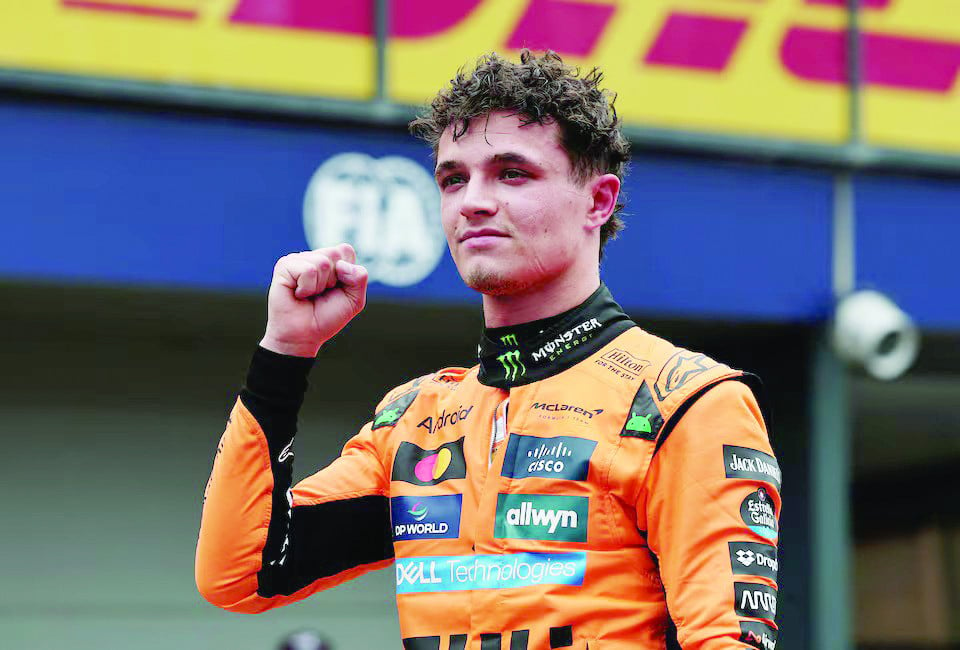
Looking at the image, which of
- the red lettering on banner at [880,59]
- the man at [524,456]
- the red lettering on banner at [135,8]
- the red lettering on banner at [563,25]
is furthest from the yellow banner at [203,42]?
the man at [524,456]

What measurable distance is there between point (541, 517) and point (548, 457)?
11 cm

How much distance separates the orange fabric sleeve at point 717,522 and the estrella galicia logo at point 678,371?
0.20 ft

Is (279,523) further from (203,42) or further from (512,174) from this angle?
(203,42)

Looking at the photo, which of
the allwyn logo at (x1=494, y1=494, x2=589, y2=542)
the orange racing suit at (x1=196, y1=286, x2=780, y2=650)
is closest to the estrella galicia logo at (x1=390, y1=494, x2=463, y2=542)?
the orange racing suit at (x1=196, y1=286, x2=780, y2=650)

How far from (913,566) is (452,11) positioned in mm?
8342

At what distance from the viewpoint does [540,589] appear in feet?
7.95

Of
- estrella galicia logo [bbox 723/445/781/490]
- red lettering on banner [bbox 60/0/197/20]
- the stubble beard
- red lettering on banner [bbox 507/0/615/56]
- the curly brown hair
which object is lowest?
estrella galicia logo [bbox 723/445/781/490]

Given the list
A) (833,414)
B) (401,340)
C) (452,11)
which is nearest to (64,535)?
(401,340)

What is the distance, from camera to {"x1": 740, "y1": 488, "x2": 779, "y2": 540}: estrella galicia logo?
238 cm

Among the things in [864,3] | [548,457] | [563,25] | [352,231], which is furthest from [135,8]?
[548,457]

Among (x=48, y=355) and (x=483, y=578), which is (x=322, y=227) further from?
(x=483, y=578)

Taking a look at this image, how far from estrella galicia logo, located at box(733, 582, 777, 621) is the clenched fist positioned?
85 centimetres

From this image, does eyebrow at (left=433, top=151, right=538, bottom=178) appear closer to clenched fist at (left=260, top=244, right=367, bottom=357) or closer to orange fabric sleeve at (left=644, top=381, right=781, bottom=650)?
clenched fist at (left=260, top=244, right=367, bottom=357)

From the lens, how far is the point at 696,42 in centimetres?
754
